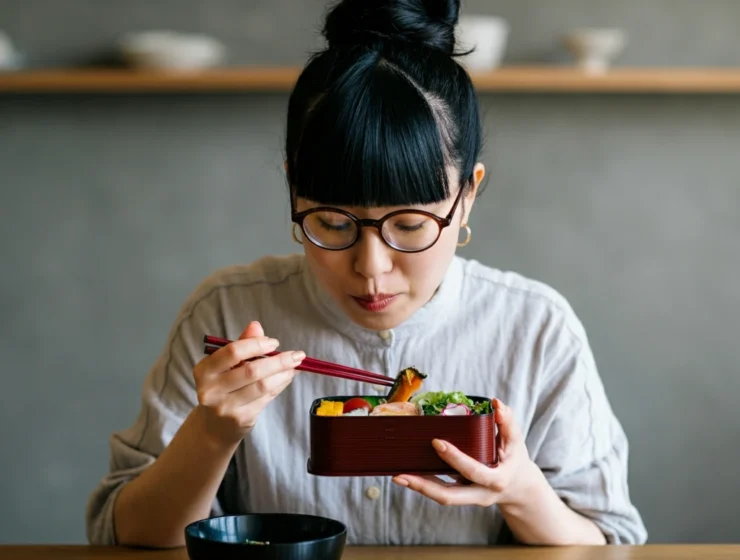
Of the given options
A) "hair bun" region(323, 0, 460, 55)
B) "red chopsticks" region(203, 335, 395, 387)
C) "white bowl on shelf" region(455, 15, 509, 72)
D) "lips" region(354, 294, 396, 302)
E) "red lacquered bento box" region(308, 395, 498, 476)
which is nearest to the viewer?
"red lacquered bento box" region(308, 395, 498, 476)

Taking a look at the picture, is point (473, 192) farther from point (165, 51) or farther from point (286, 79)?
point (165, 51)

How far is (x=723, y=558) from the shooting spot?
1.35 meters

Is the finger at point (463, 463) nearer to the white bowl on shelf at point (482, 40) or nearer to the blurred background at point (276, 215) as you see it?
the white bowl on shelf at point (482, 40)

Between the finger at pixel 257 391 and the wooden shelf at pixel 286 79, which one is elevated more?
the wooden shelf at pixel 286 79

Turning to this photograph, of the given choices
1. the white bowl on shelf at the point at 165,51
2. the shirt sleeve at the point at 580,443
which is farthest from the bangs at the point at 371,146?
the white bowl on shelf at the point at 165,51

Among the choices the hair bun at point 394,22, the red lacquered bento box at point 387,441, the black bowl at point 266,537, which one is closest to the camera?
the black bowl at point 266,537

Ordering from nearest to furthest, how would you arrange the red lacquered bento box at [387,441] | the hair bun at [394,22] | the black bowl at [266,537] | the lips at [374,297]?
the black bowl at [266,537]
the red lacquered bento box at [387,441]
the lips at [374,297]
the hair bun at [394,22]

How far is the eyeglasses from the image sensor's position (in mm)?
1322

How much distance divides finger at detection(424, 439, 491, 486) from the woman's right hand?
22 centimetres

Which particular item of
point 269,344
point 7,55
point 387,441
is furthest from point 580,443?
point 7,55

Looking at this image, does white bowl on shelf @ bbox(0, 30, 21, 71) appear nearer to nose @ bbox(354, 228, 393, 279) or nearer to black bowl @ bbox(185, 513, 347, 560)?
nose @ bbox(354, 228, 393, 279)

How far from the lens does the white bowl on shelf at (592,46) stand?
282 cm

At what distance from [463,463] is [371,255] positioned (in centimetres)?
32

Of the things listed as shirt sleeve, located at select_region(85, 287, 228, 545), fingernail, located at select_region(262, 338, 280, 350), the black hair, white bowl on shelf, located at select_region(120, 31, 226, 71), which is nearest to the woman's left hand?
fingernail, located at select_region(262, 338, 280, 350)
